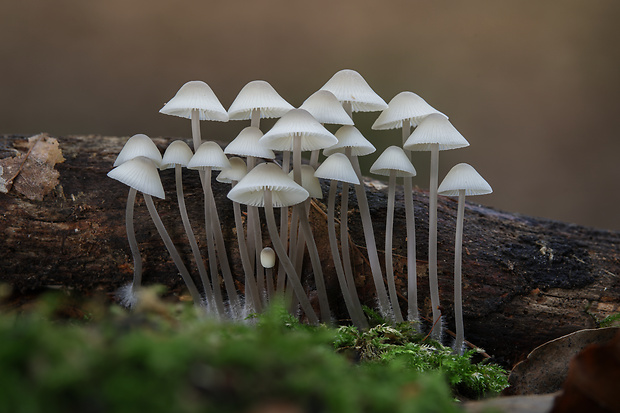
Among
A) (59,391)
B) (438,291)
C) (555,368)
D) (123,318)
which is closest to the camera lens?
(59,391)

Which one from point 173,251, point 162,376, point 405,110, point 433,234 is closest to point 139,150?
point 173,251

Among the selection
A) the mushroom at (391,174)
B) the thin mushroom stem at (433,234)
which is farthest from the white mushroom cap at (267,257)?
the thin mushroom stem at (433,234)

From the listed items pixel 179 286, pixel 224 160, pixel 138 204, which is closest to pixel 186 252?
pixel 179 286

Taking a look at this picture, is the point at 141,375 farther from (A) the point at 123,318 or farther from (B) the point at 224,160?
(B) the point at 224,160

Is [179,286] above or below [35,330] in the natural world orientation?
below

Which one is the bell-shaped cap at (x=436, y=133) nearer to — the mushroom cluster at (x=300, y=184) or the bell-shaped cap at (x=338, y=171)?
the mushroom cluster at (x=300, y=184)

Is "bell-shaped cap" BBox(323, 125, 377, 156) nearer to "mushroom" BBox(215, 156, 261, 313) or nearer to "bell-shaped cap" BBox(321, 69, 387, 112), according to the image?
"bell-shaped cap" BBox(321, 69, 387, 112)

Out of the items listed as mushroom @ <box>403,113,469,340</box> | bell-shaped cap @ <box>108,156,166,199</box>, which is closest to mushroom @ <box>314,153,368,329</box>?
mushroom @ <box>403,113,469,340</box>
